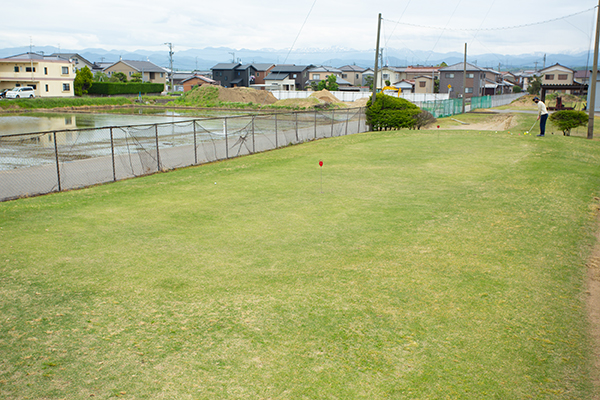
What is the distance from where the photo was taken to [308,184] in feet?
46.7

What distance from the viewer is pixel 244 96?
76.4 metres

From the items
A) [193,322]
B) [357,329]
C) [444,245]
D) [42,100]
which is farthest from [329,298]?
[42,100]

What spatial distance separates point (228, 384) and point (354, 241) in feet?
15.6

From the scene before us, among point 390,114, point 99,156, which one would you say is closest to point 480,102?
point 390,114

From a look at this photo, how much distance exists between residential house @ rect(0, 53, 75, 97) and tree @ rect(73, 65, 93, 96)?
2.15 meters

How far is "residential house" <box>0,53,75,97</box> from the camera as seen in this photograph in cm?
7525

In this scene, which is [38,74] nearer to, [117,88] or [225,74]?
[117,88]

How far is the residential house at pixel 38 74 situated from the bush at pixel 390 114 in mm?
65971

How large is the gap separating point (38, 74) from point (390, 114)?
68.4m

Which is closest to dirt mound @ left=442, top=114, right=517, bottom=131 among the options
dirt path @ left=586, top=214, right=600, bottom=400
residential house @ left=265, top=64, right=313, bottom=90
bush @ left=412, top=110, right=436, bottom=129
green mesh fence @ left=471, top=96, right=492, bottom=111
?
bush @ left=412, top=110, right=436, bottom=129

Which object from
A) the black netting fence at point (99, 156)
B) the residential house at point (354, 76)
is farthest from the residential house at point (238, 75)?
the black netting fence at point (99, 156)

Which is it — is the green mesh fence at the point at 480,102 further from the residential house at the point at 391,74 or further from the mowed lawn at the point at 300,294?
the residential house at the point at 391,74

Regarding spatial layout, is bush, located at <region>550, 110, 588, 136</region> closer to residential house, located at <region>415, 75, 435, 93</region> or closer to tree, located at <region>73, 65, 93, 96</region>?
tree, located at <region>73, 65, 93, 96</region>

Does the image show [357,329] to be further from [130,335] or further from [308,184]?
[308,184]
